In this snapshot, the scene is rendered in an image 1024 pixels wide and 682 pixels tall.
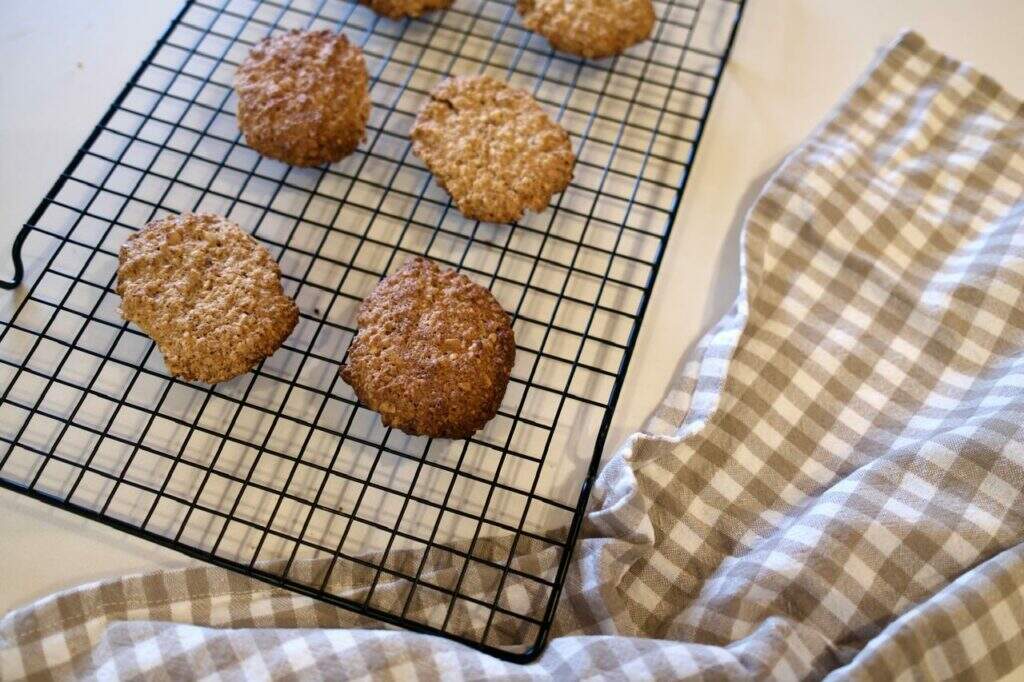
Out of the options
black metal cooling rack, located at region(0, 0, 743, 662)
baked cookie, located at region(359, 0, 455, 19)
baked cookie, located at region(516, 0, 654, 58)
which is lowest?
black metal cooling rack, located at region(0, 0, 743, 662)

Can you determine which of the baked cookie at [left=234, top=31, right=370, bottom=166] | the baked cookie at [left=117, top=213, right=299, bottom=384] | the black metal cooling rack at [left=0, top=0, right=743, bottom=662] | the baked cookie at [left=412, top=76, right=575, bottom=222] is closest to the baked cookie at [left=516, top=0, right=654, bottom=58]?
the black metal cooling rack at [left=0, top=0, right=743, bottom=662]

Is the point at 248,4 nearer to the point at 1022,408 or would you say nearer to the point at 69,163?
the point at 69,163

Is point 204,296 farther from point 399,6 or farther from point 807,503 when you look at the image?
point 807,503

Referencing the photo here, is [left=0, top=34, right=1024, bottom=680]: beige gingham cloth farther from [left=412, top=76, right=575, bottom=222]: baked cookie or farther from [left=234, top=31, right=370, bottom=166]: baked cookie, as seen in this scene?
[left=234, top=31, right=370, bottom=166]: baked cookie

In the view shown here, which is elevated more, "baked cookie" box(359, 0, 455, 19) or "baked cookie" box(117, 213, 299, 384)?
"baked cookie" box(359, 0, 455, 19)

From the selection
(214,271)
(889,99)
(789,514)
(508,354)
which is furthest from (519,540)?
(889,99)

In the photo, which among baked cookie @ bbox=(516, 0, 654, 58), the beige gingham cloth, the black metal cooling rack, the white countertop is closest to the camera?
the beige gingham cloth

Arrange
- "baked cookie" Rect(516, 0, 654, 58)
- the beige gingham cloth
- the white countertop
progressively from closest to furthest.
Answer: the beige gingham cloth < the white countertop < "baked cookie" Rect(516, 0, 654, 58)
